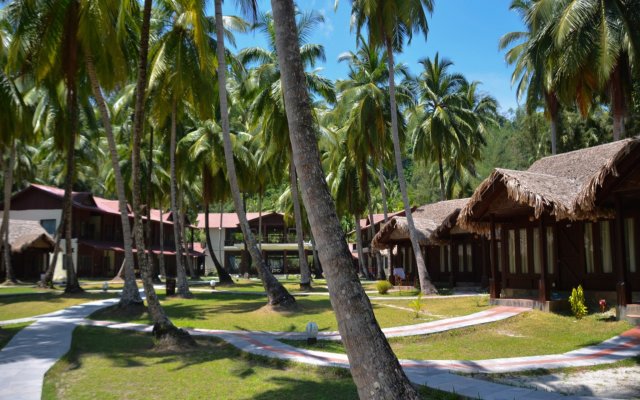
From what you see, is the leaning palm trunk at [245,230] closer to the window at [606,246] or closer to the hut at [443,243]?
the hut at [443,243]

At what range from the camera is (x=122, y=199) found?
58.1 ft

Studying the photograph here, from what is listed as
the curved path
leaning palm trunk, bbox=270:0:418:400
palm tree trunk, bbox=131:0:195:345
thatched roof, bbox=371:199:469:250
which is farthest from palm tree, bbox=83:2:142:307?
thatched roof, bbox=371:199:469:250

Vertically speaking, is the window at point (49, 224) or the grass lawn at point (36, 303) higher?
the window at point (49, 224)

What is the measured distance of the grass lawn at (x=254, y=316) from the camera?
624 inches

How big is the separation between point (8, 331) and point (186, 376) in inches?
358

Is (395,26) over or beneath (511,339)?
over

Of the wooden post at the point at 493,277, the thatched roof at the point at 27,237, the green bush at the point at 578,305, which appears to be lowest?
the green bush at the point at 578,305

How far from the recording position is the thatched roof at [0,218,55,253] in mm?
35625

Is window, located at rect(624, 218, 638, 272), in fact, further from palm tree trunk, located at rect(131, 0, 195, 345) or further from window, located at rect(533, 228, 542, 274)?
palm tree trunk, located at rect(131, 0, 195, 345)

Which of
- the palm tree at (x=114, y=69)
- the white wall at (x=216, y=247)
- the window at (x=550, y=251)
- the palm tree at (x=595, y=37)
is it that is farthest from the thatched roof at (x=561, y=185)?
the white wall at (x=216, y=247)

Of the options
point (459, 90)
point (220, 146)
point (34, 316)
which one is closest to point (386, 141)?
point (459, 90)

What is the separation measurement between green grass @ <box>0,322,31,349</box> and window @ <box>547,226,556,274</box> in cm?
1682

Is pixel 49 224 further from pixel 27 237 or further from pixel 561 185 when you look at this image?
pixel 561 185

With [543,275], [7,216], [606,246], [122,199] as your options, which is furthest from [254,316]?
[7,216]
